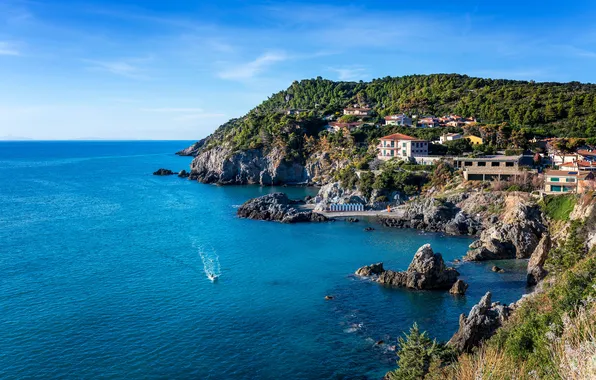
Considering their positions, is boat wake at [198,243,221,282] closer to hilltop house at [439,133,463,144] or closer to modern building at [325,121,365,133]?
hilltop house at [439,133,463,144]

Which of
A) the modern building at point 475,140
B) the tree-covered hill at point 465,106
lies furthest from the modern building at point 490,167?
the tree-covered hill at point 465,106

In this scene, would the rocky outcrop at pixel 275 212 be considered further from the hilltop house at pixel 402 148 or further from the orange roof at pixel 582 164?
the orange roof at pixel 582 164

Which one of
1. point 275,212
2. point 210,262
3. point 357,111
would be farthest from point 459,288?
point 357,111

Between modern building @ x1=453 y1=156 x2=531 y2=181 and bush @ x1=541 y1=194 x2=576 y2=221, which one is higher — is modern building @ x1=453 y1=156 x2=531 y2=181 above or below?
above

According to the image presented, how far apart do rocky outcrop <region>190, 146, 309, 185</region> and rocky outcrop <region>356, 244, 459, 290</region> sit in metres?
74.4

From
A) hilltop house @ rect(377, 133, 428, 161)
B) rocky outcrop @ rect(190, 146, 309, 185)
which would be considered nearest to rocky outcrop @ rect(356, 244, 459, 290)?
hilltop house @ rect(377, 133, 428, 161)

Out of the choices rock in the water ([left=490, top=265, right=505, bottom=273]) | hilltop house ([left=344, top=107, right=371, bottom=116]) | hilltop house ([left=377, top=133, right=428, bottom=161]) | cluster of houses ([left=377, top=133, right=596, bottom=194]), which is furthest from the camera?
hilltop house ([left=344, top=107, right=371, bottom=116])

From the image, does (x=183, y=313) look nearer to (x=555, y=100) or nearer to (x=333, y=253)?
(x=333, y=253)

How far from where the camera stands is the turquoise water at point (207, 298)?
31.1m

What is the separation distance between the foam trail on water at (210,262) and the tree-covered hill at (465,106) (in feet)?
222

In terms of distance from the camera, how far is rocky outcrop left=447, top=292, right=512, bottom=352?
30.3 meters

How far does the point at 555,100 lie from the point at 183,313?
11150 cm

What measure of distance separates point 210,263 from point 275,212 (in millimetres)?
26764

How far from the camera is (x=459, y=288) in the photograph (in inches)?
1677
